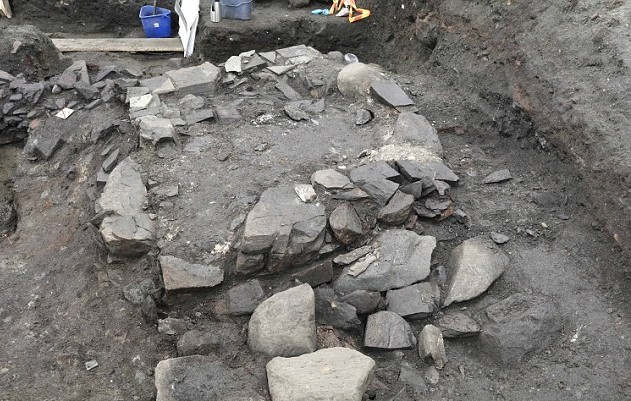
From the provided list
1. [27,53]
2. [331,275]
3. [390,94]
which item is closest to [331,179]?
[331,275]

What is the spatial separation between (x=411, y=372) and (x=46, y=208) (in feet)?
10.00

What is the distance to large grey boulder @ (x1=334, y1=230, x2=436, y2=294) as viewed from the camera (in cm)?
305

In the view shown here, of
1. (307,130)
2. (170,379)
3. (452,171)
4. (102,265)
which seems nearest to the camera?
(170,379)

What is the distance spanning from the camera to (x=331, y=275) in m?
3.12

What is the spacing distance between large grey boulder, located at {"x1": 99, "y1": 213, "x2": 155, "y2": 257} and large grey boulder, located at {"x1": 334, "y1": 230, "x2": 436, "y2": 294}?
1.18 metres

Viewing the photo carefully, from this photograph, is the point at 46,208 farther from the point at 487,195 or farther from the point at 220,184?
the point at 487,195

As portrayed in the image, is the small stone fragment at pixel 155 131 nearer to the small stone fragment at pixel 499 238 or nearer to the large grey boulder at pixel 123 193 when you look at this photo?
the large grey boulder at pixel 123 193

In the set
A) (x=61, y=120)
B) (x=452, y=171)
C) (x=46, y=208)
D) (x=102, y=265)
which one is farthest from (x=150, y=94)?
(x=452, y=171)

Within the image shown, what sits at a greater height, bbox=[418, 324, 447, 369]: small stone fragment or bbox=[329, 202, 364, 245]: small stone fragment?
bbox=[329, 202, 364, 245]: small stone fragment

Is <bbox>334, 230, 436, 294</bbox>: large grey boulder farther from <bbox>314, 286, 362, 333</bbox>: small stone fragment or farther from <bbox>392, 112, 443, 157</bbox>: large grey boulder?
<bbox>392, 112, 443, 157</bbox>: large grey boulder

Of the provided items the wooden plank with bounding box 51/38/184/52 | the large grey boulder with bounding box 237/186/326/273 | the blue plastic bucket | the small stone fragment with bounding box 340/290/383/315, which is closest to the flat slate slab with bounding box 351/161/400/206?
the large grey boulder with bounding box 237/186/326/273

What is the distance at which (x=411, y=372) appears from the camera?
2.70 metres

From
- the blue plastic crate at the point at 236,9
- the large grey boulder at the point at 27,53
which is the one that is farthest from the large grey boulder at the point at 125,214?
the blue plastic crate at the point at 236,9

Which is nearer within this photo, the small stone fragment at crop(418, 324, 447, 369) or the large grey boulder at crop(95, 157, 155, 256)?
the small stone fragment at crop(418, 324, 447, 369)
